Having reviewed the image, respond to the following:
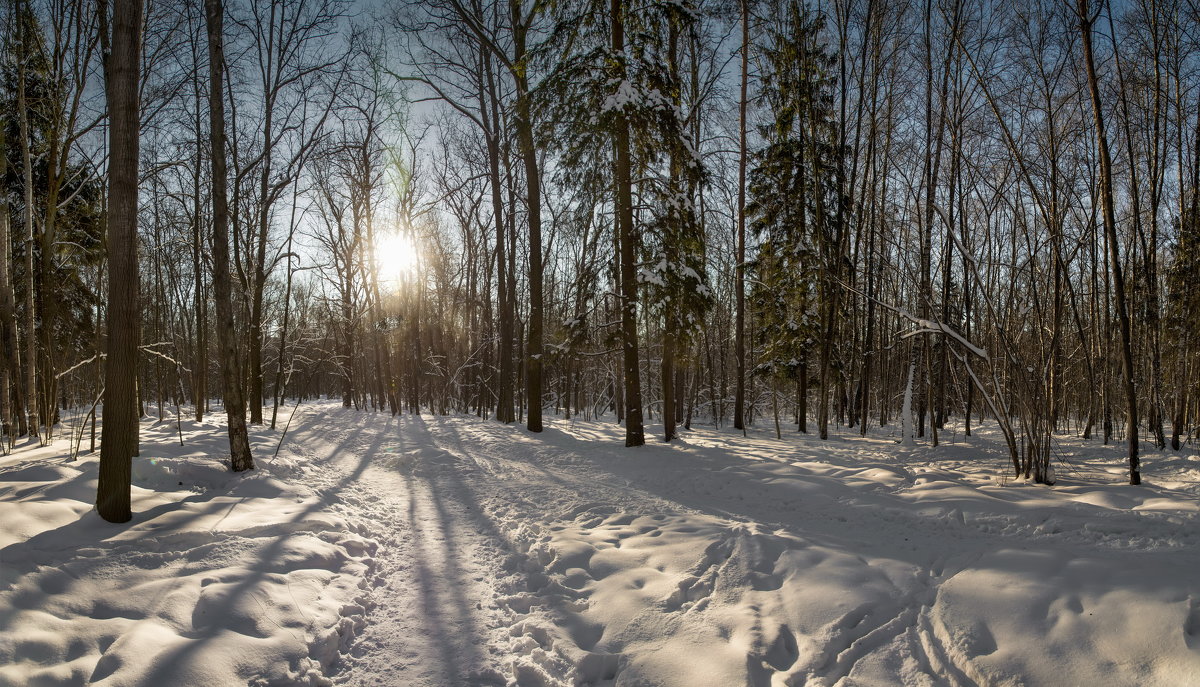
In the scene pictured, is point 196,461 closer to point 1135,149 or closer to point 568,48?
point 568,48

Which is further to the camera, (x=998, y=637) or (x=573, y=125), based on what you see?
(x=573, y=125)

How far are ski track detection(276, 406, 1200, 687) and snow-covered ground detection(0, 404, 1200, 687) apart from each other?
0.07ft

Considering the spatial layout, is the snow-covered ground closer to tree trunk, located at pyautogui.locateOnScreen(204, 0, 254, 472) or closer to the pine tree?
tree trunk, located at pyautogui.locateOnScreen(204, 0, 254, 472)

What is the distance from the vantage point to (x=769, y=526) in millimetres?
4727

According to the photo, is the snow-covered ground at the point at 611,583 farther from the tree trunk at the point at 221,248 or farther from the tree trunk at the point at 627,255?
the tree trunk at the point at 627,255

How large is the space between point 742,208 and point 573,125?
612 cm

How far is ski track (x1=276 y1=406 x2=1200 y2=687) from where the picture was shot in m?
2.79

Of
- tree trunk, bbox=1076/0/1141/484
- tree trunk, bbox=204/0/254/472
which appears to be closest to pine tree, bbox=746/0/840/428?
tree trunk, bbox=1076/0/1141/484

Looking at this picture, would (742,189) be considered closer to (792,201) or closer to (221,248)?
(792,201)

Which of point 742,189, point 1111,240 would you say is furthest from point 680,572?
point 742,189

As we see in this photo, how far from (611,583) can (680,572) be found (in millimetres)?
558

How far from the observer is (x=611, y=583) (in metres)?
3.80

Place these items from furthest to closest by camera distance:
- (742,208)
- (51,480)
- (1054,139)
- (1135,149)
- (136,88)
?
(742,208)
(1135,149)
(1054,139)
(51,480)
(136,88)

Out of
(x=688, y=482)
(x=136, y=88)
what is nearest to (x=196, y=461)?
(x=136, y=88)
